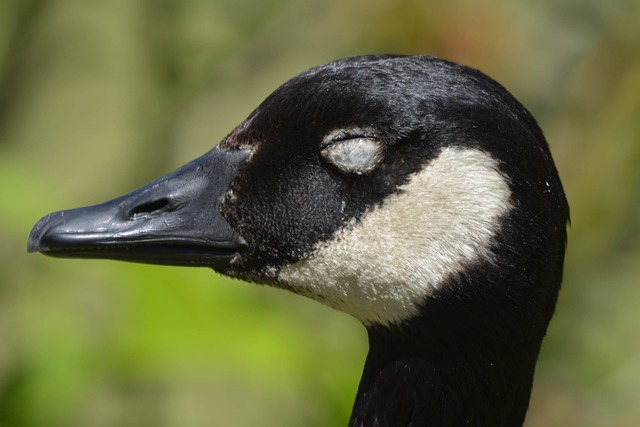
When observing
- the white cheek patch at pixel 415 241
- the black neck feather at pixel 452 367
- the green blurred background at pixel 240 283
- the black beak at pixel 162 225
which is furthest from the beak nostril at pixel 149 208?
the green blurred background at pixel 240 283

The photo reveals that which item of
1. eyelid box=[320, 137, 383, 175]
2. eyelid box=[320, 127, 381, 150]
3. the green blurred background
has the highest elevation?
eyelid box=[320, 127, 381, 150]

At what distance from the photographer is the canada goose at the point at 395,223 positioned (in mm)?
2068

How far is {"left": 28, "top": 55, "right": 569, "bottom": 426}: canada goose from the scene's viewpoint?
6.79 ft

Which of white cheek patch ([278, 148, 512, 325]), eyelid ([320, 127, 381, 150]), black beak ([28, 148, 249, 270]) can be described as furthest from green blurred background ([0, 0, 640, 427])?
eyelid ([320, 127, 381, 150])

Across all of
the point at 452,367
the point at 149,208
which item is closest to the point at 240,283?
the point at 149,208

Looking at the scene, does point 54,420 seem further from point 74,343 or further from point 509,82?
point 509,82

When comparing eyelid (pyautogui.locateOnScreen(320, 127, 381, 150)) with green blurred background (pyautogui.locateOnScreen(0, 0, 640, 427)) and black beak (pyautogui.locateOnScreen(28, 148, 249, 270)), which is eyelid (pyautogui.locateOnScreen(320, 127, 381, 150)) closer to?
black beak (pyautogui.locateOnScreen(28, 148, 249, 270))

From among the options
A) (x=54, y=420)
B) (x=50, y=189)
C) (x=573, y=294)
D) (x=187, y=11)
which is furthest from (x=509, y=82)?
(x=54, y=420)

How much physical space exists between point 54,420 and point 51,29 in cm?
193

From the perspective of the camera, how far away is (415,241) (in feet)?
6.90

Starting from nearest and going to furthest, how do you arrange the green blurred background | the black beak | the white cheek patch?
the white cheek patch
the black beak
the green blurred background

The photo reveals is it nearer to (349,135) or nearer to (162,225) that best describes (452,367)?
(349,135)

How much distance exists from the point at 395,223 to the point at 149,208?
1.70 feet

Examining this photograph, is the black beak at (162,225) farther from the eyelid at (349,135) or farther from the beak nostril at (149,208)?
the eyelid at (349,135)
